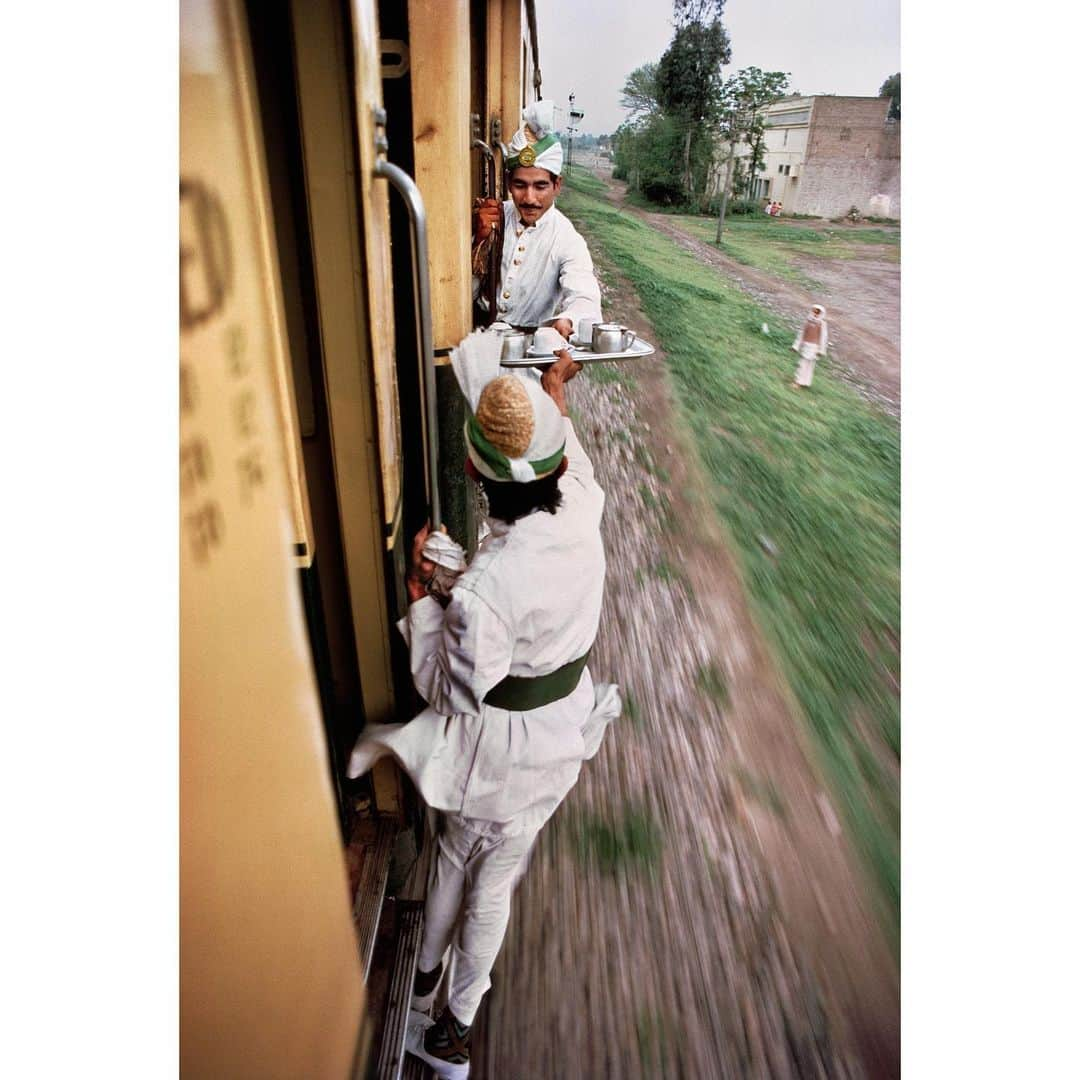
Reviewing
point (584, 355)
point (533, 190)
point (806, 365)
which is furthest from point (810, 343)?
point (584, 355)

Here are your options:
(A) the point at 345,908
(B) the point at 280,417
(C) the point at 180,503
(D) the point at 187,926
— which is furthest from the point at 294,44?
(A) the point at 345,908

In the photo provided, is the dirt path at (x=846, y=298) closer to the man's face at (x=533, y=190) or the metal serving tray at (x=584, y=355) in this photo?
the man's face at (x=533, y=190)

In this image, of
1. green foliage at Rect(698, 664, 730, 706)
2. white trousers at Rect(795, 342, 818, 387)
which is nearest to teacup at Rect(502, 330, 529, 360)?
green foliage at Rect(698, 664, 730, 706)

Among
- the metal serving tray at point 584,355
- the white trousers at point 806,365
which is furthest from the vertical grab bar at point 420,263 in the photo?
the white trousers at point 806,365

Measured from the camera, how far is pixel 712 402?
207 inches

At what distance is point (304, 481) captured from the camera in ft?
3.82

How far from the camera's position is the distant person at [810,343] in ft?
13.0

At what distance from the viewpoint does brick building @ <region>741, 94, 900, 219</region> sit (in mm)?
2012

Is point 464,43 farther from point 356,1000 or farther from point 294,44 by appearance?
point 356,1000

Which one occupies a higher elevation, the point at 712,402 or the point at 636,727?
the point at 712,402

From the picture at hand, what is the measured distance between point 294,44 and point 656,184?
8.09 feet

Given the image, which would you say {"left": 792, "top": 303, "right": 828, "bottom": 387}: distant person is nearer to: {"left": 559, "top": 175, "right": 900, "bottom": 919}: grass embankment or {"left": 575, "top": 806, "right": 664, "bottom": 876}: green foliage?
{"left": 559, "top": 175, "right": 900, "bottom": 919}: grass embankment

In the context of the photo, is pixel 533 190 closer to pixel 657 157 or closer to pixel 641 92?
pixel 641 92

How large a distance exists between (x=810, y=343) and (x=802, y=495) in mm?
1039
